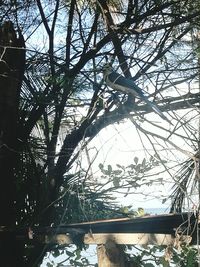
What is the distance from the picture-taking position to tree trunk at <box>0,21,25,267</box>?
107 inches

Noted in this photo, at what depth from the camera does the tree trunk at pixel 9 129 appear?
2.73m

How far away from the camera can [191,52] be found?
2.72 meters

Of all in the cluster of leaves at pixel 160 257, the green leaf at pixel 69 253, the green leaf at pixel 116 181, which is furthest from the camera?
the green leaf at pixel 69 253

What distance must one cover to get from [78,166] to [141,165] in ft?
2.77

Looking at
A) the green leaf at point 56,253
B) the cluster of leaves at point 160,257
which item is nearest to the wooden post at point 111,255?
the cluster of leaves at point 160,257

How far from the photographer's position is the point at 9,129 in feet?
9.16

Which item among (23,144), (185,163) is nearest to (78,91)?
(23,144)

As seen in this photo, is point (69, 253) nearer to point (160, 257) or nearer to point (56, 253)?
point (56, 253)

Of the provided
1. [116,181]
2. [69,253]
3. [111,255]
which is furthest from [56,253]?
[111,255]

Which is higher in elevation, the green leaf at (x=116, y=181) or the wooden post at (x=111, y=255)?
the green leaf at (x=116, y=181)

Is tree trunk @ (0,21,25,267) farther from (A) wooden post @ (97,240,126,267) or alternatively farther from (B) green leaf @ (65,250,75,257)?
(A) wooden post @ (97,240,126,267)

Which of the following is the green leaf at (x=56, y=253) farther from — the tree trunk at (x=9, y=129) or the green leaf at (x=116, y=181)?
the green leaf at (x=116, y=181)

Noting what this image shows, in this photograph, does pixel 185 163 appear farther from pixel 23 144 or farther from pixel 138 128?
pixel 23 144

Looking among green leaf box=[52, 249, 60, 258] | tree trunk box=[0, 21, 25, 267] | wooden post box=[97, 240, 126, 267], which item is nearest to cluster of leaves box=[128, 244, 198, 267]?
wooden post box=[97, 240, 126, 267]
